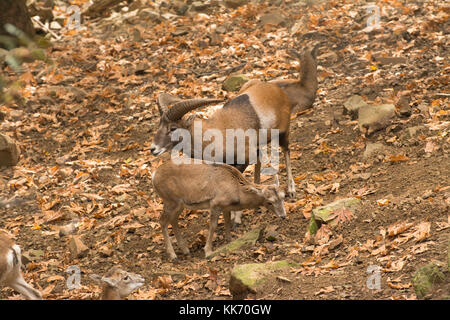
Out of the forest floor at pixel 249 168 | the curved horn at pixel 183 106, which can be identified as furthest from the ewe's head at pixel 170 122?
the forest floor at pixel 249 168

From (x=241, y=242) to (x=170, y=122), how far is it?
7.81 ft

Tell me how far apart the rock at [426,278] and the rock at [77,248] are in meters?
5.33

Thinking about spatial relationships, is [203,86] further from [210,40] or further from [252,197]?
[252,197]

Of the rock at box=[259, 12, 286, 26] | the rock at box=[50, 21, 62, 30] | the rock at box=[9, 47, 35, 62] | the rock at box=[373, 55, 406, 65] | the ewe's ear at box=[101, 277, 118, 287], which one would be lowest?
the rock at box=[50, 21, 62, 30]

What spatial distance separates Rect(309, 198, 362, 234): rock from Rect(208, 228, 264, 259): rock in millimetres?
855

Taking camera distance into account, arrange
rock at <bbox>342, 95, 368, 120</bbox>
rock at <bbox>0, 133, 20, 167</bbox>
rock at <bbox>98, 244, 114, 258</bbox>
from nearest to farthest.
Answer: rock at <bbox>98, 244, 114, 258</bbox> → rock at <bbox>342, 95, 368, 120</bbox> → rock at <bbox>0, 133, 20, 167</bbox>

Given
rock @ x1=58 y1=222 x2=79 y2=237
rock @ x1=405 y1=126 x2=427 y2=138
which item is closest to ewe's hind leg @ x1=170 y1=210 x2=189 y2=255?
rock @ x1=58 y1=222 x2=79 y2=237

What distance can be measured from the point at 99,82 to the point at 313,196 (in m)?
8.07

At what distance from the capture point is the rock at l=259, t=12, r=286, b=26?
1759 cm

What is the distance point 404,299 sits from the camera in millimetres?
6387

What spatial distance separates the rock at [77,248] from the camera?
9.65 m

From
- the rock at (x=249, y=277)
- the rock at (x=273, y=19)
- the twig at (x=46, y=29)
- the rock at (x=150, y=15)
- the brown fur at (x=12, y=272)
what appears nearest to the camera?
the rock at (x=249, y=277)

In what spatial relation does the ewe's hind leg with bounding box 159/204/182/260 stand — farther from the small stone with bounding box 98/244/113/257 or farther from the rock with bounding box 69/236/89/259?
the rock with bounding box 69/236/89/259

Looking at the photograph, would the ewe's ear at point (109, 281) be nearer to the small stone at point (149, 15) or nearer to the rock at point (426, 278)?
the rock at point (426, 278)
